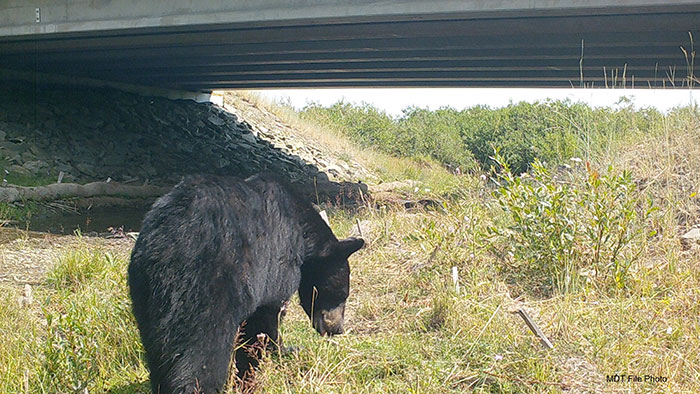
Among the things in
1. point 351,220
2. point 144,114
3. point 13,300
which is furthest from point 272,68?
point 13,300

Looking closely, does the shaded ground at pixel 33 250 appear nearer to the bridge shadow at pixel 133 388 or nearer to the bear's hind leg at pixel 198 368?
the bridge shadow at pixel 133 388

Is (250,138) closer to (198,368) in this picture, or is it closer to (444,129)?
(444,129)

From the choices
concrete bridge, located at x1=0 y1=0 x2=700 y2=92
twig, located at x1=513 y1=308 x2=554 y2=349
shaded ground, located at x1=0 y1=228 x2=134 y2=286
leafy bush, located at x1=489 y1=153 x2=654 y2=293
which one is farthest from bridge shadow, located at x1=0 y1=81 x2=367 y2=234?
twig, located at x1=513 y1=308 x2=554 y2=349

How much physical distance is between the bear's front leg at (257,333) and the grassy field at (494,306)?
0.54ft

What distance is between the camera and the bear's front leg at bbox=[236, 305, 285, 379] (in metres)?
4.56

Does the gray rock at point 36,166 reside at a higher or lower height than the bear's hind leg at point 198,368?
lower

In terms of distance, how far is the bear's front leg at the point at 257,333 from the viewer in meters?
4.56

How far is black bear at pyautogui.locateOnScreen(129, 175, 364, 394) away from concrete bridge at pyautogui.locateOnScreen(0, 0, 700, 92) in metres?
6.34

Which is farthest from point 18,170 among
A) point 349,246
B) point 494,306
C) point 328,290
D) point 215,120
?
point 494,306

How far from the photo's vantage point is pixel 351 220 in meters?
9.72

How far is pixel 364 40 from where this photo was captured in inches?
556

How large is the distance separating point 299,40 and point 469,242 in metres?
8.51

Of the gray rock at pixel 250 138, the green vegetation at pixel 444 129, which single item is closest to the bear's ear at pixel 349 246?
the green vegetation at pixel 444 129

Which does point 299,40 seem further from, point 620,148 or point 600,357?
point 600,357
